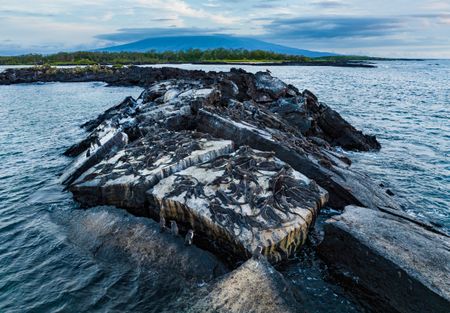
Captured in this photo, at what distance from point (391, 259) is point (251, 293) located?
3.76 m

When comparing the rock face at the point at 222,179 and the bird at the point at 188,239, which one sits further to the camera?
the rock face at the point at 222,179

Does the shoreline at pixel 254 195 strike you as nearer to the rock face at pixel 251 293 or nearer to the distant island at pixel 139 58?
the rock face at pixel 251 293

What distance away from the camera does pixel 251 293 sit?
337 inches

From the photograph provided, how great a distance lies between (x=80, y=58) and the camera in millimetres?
183125

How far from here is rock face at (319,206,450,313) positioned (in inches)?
338

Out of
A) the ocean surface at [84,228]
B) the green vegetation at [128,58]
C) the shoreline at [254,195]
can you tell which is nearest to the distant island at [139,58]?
the green vegetation at [128,58]

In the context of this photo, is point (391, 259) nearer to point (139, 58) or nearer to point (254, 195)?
point (254, 195)

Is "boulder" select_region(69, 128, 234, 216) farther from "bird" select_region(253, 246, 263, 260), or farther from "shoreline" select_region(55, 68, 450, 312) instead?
"bird" select_region(253, 246, 263, 260)

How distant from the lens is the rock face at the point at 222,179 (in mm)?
11352

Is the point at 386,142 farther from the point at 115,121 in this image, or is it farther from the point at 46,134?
the point at 46,134

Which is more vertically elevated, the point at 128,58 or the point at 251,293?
the point at 251,293

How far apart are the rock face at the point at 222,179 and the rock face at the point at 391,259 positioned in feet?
4.81

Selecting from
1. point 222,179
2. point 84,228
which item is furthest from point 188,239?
point 84,228

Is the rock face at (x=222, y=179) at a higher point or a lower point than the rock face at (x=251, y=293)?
higher
